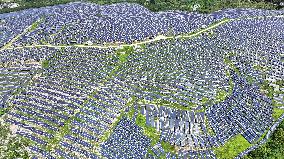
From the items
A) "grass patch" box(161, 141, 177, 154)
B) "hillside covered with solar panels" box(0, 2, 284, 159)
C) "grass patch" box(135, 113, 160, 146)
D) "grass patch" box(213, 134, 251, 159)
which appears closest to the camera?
"grass patch" box(213, 134, 251, 159)

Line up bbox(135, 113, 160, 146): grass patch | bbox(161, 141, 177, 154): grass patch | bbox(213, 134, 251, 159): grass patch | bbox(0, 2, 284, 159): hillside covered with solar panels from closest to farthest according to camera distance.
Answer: bbox(213, 134, 251, 159): grass patch, bbox(161, 141, 177, 154): grass patch, bbox(0, 2, 284, 159): hillside covered with solar panels, bbox(135, 113, 160, 146): grass patch

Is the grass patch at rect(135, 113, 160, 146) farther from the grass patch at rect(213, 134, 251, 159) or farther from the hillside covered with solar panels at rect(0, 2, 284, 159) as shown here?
the grass patch at rect(213, 134, 251, 159)

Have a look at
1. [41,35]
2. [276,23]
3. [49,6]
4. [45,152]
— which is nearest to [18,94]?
[45,152]

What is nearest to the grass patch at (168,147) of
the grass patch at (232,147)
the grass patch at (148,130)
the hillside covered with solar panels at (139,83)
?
the hillside covered with solar panels at (139,83)

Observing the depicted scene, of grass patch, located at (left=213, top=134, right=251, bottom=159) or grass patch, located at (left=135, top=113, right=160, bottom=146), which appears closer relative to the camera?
grass patch, located at (left=213, top=134, right=251, bottom=159)

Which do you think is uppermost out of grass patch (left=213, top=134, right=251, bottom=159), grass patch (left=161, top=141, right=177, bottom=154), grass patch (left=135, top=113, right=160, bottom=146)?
grass patch (left=135, top=113, right=160, bottom=146)

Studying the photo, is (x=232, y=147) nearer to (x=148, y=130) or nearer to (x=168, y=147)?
(x=168, y=147)

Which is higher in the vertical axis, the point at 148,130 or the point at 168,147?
the point at 148,130

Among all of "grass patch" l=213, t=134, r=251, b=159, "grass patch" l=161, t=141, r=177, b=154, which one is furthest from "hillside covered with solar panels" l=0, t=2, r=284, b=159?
"grass patch" l=161, t=141, r=177, b=154

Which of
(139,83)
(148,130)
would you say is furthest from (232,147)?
(139,83)
